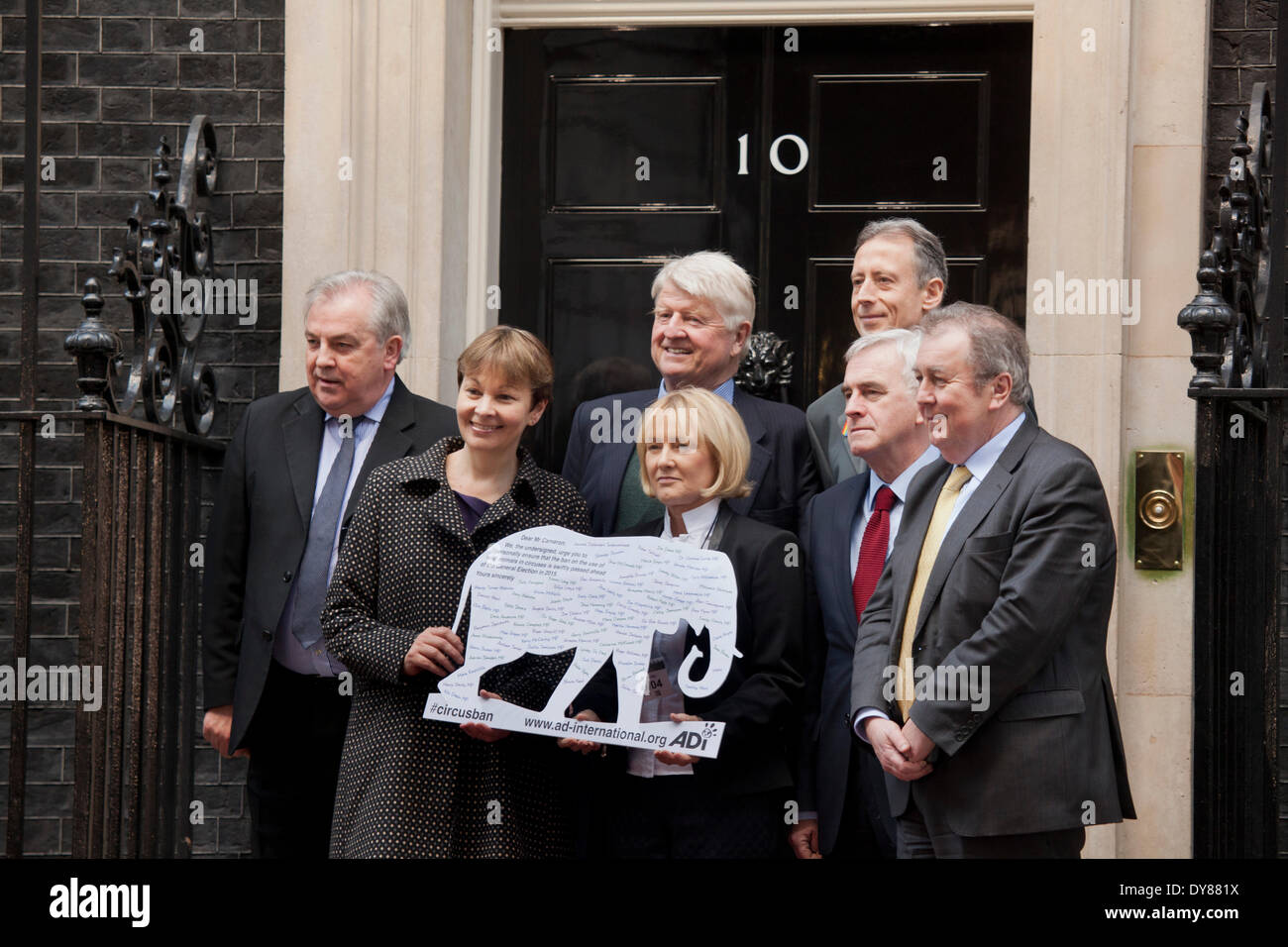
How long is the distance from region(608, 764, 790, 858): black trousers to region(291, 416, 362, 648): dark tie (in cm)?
119

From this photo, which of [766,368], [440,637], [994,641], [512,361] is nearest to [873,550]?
[994,641]

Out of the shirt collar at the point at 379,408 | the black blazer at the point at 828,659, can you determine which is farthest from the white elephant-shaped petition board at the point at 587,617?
the shirt collar at the point at 379,408

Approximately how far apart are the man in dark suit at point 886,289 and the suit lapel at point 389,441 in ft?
4.13

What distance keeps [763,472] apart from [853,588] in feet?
1.55

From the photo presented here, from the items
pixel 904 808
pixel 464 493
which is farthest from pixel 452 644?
pixel 904 808

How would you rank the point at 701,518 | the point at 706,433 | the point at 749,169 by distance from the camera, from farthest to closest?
the point at 749,169, the point at 701,518, the point at 706,433

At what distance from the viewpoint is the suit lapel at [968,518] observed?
4.51m

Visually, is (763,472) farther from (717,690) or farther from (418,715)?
(418,715)

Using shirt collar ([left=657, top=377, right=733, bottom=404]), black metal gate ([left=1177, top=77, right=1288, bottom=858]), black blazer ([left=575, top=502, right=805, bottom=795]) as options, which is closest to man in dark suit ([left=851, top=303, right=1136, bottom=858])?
black blazer ([left=575, top=502, right=805, bottom=795])

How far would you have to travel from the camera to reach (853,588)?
16.3ft

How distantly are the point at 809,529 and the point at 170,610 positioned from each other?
2.25m
